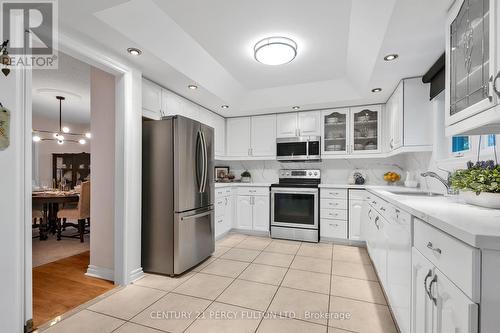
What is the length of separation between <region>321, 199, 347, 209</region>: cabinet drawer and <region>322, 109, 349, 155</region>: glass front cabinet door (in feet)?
2.75

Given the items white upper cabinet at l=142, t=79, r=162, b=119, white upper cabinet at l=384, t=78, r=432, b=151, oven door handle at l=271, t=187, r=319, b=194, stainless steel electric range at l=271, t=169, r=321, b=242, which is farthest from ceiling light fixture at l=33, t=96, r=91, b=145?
white upper cabinet at l=384, t=78, r=432, b=151

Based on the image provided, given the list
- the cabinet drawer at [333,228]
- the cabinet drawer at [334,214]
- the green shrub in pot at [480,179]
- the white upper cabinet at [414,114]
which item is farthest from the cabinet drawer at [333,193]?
Answer: the green shrub in pot at [480,179]

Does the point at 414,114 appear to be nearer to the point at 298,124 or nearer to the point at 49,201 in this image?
the point at 298,124

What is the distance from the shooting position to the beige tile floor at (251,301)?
1766mm

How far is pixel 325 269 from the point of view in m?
2.79

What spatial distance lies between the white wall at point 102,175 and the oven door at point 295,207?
247cm

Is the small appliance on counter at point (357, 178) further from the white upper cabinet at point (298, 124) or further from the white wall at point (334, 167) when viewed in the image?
the white upper cabinet at point (298, 124)

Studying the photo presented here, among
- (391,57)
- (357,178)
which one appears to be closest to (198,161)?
(391,57)

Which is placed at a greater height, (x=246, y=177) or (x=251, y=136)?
(x=251, y=136)

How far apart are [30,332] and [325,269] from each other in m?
2.66

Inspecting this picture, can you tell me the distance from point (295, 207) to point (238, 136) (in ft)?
5.89

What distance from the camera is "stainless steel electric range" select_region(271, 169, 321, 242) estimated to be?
3.88 meters

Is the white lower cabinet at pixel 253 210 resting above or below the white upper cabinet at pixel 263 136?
below

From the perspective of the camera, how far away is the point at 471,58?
134cm
